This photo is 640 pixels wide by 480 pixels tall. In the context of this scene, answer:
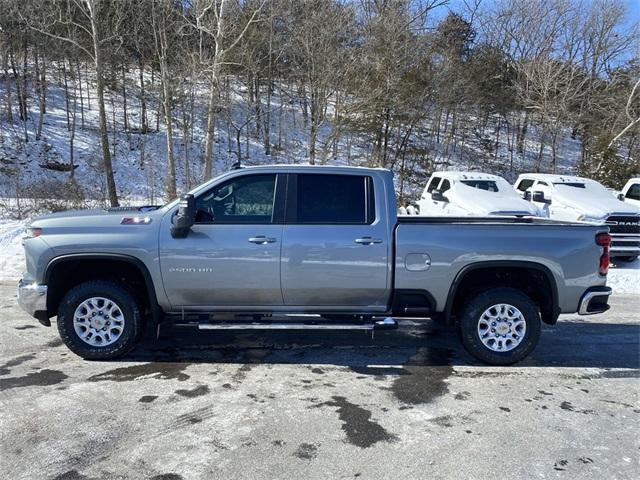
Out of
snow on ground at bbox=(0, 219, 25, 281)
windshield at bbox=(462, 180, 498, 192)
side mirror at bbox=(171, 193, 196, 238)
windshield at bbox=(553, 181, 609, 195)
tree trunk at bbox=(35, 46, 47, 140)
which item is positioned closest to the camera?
side mirror at bbox=(171, 193, 196, 238)

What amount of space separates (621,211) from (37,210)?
1598 cm

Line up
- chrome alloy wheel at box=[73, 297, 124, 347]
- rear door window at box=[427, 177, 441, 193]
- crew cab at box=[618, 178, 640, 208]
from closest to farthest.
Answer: chrome alloy wheel at box=[73, 297, 124, 347]
crew cab at box=[618, 178, 640, 208]
rear door window at box=[427, 177, 441, 193]

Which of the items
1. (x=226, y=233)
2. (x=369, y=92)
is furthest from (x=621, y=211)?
(x=369, y=92)

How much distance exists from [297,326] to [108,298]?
1.90 meters

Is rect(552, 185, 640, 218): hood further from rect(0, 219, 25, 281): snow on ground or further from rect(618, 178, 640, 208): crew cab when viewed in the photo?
rect(0, 219, 25, 281): snow on ground

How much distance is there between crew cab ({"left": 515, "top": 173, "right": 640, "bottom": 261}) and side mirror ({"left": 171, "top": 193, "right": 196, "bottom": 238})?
925 cm

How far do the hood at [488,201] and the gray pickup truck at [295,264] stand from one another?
5.90 metres

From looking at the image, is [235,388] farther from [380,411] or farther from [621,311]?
[621,311]

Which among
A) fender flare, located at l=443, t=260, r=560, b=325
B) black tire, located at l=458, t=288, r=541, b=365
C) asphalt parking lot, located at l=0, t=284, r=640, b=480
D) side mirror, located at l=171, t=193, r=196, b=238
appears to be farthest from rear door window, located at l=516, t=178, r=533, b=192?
side mirror, located at l=171, t=193, r=196, b=238

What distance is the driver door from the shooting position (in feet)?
15.9

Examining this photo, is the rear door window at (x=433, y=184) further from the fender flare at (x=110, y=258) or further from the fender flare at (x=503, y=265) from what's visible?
the fender flare at (x=110, y=258)

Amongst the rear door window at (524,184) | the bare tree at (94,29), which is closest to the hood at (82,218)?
the rear door window at (524,184)

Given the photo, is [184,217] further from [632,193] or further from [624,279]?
[632,193]

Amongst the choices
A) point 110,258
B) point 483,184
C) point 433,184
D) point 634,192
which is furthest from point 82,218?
point 634,192
